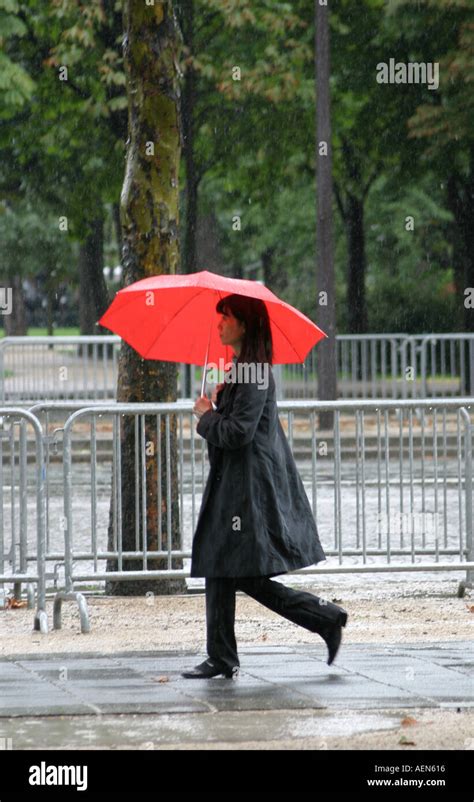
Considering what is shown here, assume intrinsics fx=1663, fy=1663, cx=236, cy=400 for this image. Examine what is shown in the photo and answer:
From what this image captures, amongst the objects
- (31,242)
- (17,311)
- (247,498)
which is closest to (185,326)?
(247,498)

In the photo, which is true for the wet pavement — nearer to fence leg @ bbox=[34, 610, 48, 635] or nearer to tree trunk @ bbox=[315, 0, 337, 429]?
fence leg @ bbox=[34, 610, 48, 635]

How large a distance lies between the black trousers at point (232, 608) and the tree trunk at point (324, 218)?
15102 millimetres

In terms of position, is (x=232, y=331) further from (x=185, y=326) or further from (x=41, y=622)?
(x=41, y=622)

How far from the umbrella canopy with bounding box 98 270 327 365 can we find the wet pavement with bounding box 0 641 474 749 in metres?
1.45

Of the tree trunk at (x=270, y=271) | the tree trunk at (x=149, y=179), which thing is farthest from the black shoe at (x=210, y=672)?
the tree trunk at (x=270, y=271)

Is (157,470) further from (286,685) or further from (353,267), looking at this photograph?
(353,267)

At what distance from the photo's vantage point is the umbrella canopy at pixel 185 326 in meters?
7.77

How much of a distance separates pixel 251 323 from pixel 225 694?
1.62 meters

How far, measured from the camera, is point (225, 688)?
7.11 metres

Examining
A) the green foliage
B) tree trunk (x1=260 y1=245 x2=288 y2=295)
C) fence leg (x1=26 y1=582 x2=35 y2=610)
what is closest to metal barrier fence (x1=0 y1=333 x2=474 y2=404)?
fence leg (x1=26 y1=582 x2=35 y2=610)

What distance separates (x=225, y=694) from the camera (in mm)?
6953

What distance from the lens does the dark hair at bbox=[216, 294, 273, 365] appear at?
731 centimetres
